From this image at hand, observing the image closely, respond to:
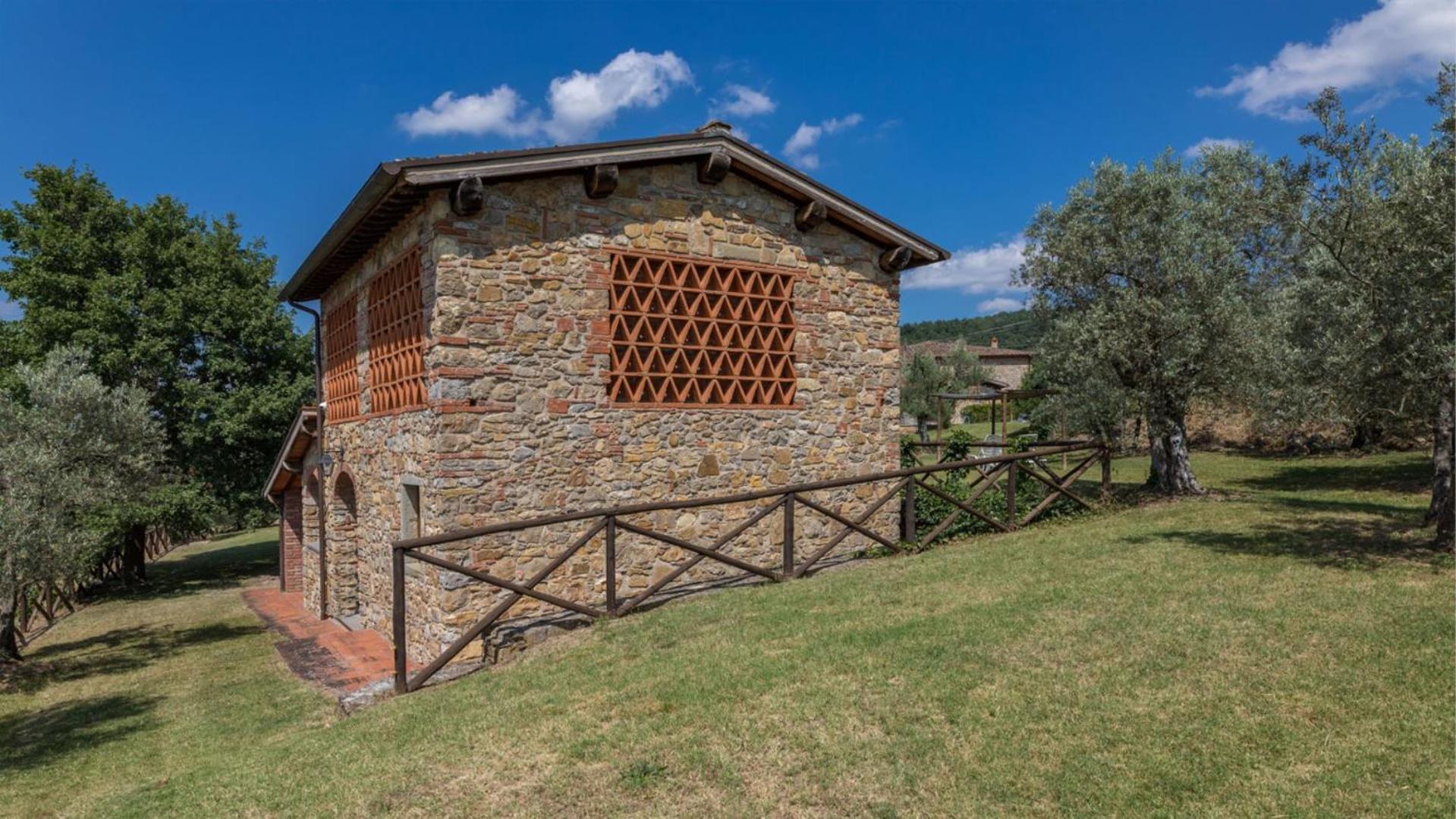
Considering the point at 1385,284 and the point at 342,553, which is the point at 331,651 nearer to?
the point at 342,553

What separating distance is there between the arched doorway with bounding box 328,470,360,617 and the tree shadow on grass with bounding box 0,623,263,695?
1.75 m

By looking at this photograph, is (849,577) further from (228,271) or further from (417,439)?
(228,271)

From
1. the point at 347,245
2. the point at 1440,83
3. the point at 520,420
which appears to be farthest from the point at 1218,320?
the point at 347,245

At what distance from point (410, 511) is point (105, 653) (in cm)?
734

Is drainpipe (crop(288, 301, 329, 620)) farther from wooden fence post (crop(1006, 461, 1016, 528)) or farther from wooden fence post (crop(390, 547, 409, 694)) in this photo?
wooden fence post (crop(1006, 461, 1016, 528))

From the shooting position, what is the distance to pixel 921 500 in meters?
12.2

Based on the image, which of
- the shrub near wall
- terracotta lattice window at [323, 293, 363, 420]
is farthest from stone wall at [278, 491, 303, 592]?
the shrub near wall

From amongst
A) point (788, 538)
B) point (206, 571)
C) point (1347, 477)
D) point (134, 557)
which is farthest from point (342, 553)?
point (1347, 477)

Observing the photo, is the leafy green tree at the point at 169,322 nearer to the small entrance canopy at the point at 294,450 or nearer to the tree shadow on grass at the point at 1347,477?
the small entrance canopy at the point at 294,450

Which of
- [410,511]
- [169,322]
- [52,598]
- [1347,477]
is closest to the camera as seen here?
[410,511]

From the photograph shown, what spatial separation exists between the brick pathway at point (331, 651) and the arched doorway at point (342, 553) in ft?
1.23

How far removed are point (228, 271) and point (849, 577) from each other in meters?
18.2

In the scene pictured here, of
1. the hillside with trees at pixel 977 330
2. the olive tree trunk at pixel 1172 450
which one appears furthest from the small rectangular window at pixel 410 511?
the hillside with trees at pixel 977 330

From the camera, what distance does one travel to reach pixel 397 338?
32.7 ft
